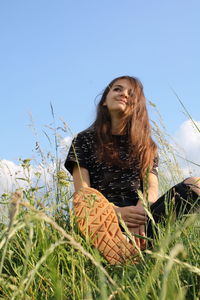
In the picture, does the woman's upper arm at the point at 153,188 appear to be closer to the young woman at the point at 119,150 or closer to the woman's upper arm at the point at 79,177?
the young woman at the point at 119,150

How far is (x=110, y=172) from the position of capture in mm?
2791

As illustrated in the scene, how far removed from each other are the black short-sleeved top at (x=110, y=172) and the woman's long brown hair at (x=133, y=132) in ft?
0.14

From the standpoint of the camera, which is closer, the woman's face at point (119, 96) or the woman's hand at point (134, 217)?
the woman's hand at point (134, 217)

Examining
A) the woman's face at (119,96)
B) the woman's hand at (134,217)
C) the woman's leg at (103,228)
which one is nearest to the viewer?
the woman's leg at (103,228)

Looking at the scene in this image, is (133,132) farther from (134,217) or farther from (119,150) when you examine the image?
(134,217)

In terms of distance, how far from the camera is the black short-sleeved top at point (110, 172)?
108 inches

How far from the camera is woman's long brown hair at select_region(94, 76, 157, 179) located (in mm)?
2801

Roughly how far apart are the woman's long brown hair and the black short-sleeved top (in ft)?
0.14

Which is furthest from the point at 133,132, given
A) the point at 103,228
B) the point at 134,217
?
the point at 103,228

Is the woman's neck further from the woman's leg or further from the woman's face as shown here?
the woman's leg

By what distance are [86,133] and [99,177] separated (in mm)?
340

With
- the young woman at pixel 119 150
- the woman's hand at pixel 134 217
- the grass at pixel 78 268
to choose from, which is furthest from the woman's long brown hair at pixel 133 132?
the grass at pixel 78 268

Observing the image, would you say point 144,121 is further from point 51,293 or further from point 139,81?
point 51,293

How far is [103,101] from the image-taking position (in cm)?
313
